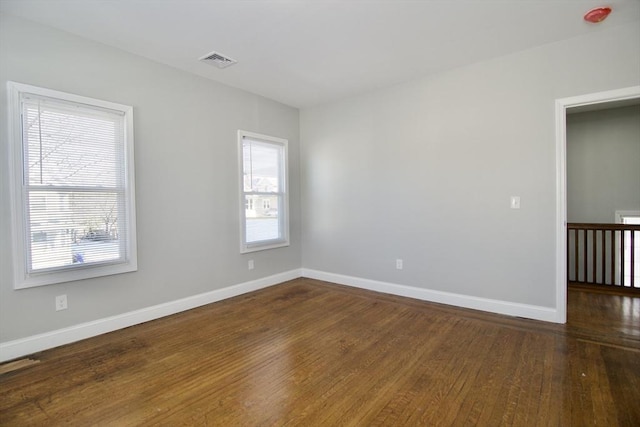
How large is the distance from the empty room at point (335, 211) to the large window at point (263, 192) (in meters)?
0.04

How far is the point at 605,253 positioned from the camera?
14.6 ft

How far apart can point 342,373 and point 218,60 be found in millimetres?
3129

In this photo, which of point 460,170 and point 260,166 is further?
point 260,166

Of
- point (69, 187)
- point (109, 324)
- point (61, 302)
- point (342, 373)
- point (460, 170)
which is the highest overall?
point (460, 170)

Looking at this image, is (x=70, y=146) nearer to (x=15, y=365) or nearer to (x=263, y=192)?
(x=15, y=365)

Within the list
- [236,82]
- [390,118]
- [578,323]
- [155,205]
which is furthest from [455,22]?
[155,205]

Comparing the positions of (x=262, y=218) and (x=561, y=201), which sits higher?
(x=561, y=201)

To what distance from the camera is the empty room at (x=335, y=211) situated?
2.03 m

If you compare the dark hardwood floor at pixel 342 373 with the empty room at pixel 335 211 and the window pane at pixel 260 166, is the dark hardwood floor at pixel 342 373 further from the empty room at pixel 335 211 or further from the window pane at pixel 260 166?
the window pane at pixel 260 166

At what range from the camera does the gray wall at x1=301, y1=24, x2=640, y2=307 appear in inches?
117

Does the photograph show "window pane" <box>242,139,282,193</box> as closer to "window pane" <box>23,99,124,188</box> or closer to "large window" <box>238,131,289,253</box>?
"large window" <box>238,131,289,253</box>

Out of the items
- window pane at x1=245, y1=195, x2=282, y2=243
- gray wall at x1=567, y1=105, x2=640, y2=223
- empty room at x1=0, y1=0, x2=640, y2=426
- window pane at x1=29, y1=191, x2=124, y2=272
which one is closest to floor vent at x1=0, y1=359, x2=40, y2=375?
empty room at x1=0, y1=0, x2=640, y2=426

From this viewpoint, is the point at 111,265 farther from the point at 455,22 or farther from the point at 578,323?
the point at 578,323

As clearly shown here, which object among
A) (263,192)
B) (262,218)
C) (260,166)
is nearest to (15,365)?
(262,218)
